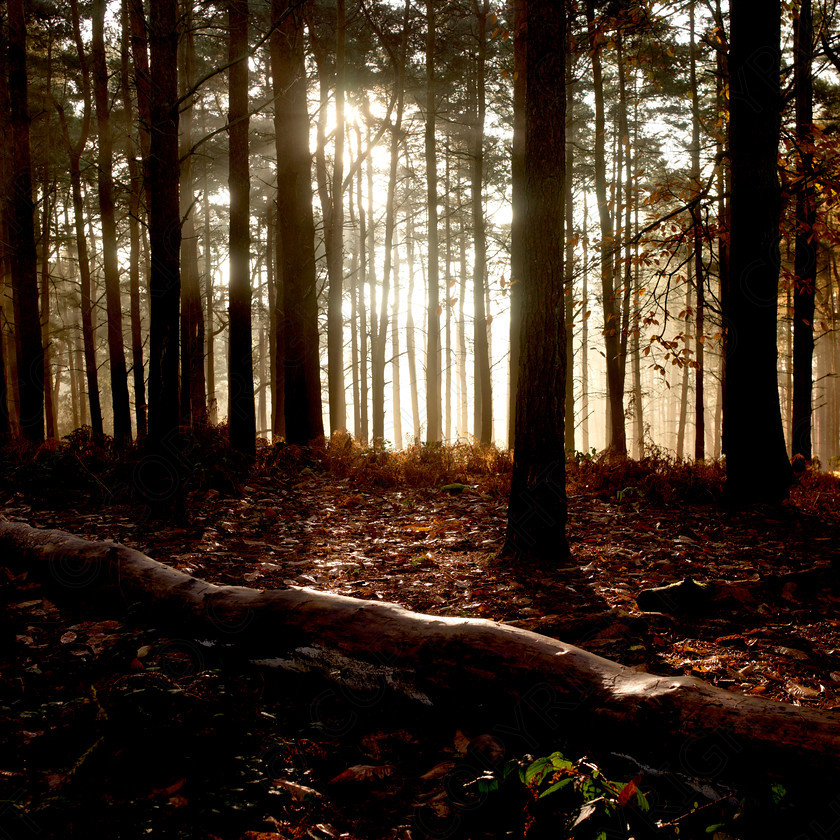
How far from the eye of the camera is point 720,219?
737 cm

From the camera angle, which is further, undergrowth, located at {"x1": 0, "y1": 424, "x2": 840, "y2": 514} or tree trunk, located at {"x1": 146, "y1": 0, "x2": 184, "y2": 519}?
undergrowth, located at {"x1": 0, "y1": 424, "x2": 840, "y2": 514}

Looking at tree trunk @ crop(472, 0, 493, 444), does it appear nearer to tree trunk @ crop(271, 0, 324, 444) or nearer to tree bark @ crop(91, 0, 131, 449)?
tree trunk @ crop(271, 0, 324, 444)

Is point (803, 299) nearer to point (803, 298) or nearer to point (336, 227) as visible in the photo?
point (803, 298)

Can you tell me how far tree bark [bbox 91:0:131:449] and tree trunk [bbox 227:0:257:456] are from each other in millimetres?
4001

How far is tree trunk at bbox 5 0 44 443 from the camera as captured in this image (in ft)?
36.7

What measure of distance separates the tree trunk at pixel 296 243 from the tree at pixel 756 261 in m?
6.94

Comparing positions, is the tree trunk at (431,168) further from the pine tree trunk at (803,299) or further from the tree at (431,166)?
the pine tree trunk at (803,299)

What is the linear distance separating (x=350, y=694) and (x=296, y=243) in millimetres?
9119

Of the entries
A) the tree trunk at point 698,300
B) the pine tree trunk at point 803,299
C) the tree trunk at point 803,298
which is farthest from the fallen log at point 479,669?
the pine tree trunk at point 803,299

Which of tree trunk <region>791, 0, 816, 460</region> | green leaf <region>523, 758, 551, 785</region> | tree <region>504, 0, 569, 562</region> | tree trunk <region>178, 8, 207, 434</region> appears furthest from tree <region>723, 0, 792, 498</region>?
tree trunk <region>178, 8, 207, 434</region>

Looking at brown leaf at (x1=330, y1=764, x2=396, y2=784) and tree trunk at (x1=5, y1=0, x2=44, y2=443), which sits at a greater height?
tree trunk at (x1=5, y1=0, x2=44, y2=443)

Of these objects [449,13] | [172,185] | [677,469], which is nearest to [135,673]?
[172,185]

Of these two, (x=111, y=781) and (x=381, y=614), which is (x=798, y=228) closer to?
(x=381, y=614)

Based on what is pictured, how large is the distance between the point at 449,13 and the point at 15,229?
1114 centimetres
